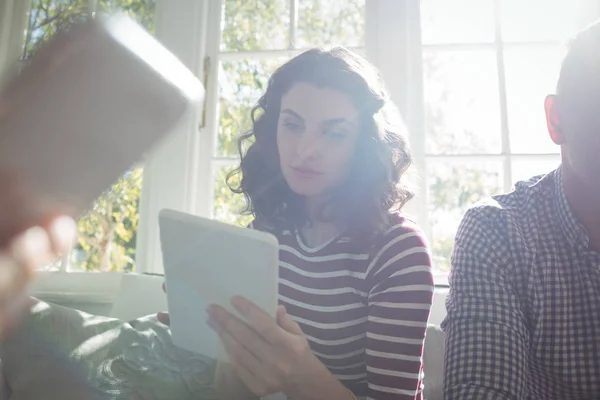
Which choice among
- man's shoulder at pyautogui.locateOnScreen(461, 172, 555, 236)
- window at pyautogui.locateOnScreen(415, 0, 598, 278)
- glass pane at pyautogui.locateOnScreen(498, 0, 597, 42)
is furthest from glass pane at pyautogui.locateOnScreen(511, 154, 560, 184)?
man's shoulder at pyautogui.locateOnScreen(461, 172, 555, 236)

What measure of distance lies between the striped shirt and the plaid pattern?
2.9 inches

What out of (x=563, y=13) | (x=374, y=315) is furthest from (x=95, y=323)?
(x=563, y=13)

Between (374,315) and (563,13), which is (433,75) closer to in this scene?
(563,13)

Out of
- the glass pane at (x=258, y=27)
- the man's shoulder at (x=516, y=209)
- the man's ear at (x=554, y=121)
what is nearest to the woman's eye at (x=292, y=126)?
the man's shoulder at (x=516, y=209)

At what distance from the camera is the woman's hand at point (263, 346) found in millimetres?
641

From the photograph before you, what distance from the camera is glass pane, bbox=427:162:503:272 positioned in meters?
1.53

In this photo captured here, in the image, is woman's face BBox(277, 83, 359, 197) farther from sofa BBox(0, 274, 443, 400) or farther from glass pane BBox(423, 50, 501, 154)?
glass pane BBox(423, 50, 501, 154)

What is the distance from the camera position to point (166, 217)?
0.64 meters

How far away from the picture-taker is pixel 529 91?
62.1 inches

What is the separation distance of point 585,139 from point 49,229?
88 cm

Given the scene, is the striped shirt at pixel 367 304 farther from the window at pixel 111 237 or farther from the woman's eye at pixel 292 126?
the window at pixel 111 237

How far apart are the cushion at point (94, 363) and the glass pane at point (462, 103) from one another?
1000mm

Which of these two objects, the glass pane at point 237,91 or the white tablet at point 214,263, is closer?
the white tablet at point 214,263

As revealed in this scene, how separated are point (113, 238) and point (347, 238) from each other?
1.10 m
